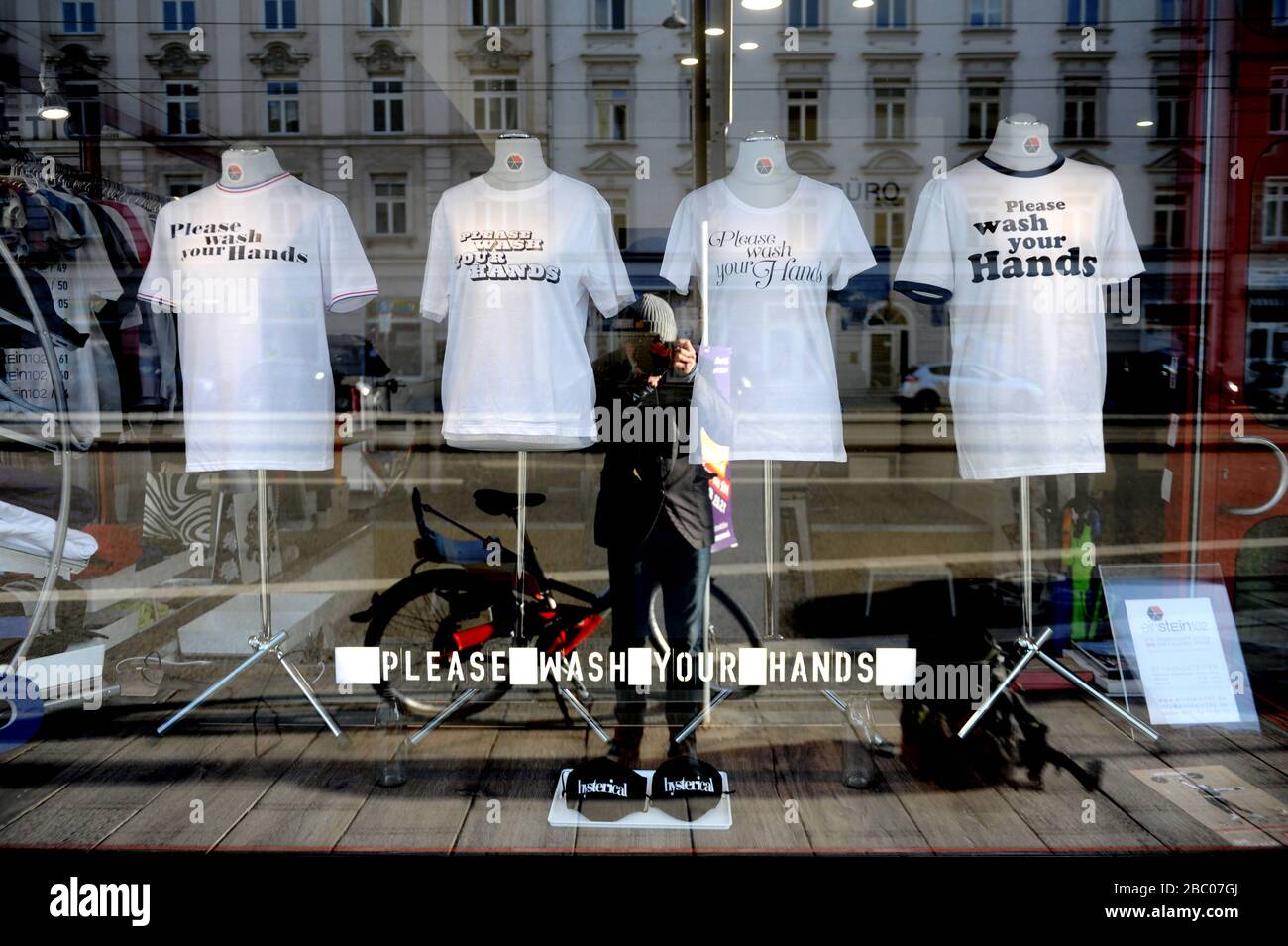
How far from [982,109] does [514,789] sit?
7.73 ft

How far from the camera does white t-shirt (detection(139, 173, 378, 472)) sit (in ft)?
9.90

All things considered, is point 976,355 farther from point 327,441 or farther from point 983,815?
point 327,441

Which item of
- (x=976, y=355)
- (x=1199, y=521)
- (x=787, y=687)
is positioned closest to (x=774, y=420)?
(x=976, y=355)

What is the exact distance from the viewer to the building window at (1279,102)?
3059 mm

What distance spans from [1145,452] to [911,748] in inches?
47.6

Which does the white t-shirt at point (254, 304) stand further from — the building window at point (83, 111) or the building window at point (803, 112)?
the building window at point (803, 112)

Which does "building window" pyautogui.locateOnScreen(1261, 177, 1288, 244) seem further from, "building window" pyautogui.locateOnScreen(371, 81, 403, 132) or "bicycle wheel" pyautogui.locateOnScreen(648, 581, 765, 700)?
"building window" pyautogui.locateOnScreen(371, 81, 403, 132)

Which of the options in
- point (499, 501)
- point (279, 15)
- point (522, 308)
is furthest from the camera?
point (499, 501)

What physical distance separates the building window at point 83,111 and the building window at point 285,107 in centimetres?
52

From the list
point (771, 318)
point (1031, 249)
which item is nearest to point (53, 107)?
point (771, 318)

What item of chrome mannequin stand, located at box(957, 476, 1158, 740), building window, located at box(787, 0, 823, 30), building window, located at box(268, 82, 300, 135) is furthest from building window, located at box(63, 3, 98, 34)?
chrome mannequin stand, located at box(957, 476, 1158, 740)

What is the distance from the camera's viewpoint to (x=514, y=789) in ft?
9.11

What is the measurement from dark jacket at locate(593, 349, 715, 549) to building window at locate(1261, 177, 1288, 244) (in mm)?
1717

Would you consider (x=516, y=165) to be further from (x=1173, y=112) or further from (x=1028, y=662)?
(x=1028, y=662)
